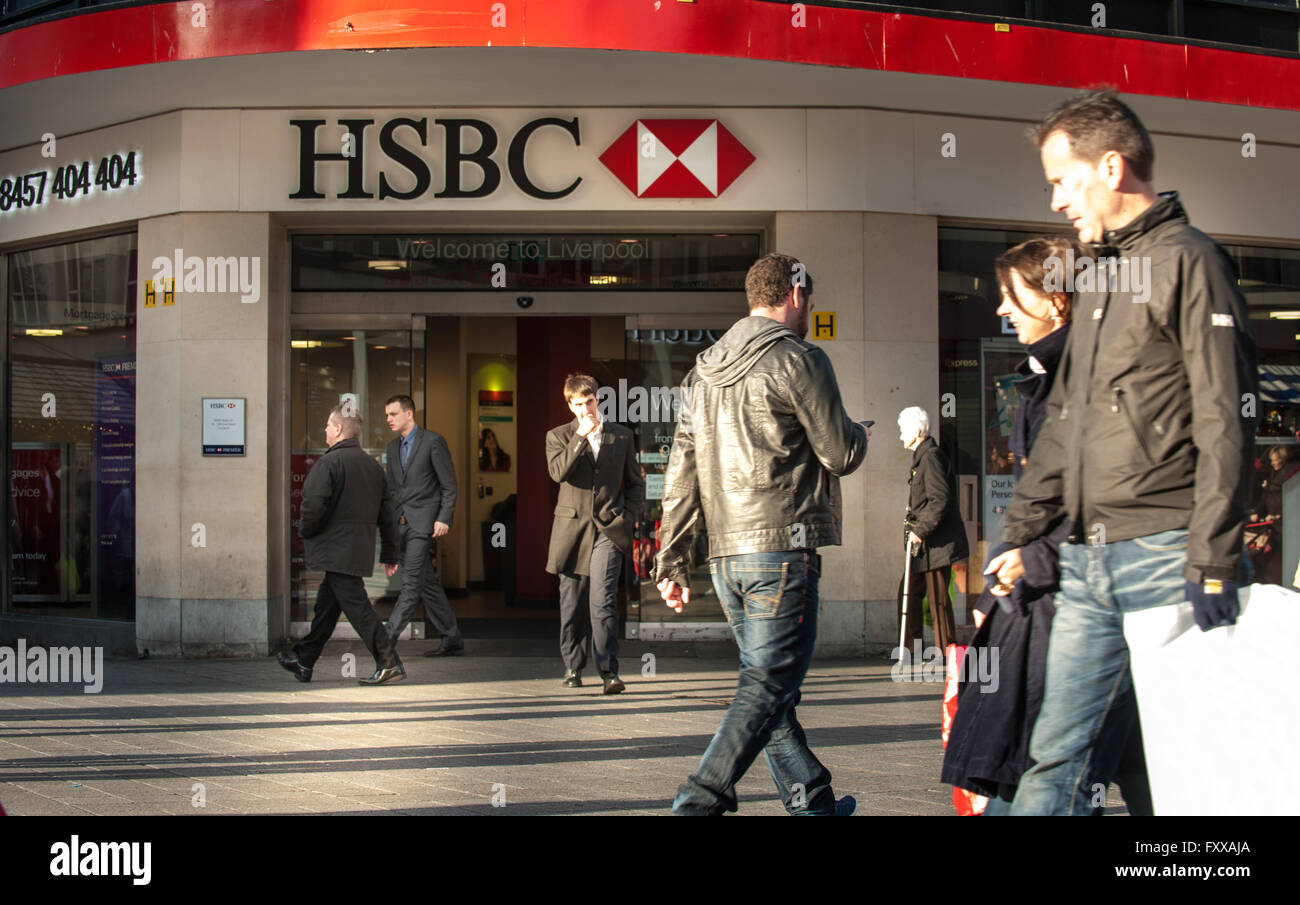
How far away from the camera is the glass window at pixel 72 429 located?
1159 cm

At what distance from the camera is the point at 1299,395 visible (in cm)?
1256

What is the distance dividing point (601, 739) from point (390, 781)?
145 cm

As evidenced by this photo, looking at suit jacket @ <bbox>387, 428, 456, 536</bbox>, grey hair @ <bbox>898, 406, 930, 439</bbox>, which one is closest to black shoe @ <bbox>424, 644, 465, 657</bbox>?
suit jacket @ <bbox>387, 428, 456, 536</bbox>

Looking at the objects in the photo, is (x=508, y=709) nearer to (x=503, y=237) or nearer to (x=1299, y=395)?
(x=503, y=237)

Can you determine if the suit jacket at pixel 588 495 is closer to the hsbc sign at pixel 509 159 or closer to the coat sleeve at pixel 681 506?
the hsbc sign at pixel 509 159

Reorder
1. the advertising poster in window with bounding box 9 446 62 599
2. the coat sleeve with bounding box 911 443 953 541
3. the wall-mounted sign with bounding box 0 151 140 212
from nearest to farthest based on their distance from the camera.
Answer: the coat sleeve with bounding box 911 443 953 541, the wall-mounted sign with bounding box 0 151 140 212, the advertising poster in window with bounding box 9 446 62 599

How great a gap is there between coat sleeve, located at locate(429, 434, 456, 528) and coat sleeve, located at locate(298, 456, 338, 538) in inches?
62.8

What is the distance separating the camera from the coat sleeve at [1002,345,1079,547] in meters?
3.48

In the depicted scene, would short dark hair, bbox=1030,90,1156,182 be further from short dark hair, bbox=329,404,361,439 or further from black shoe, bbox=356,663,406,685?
black shoe, bbox=356,663,406,685

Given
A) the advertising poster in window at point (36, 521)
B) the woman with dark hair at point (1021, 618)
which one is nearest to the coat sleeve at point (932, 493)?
the woman with dark hair at point (1021, 618)

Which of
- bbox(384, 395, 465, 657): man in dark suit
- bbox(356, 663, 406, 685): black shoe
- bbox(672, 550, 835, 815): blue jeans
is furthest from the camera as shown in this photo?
bbox(384, 395, 465, 657): man in dark suit

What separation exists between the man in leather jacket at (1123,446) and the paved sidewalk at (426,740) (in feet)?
6.81

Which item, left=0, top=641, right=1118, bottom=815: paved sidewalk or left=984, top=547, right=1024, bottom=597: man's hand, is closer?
left=984, top=547, right=1024, bottom=597: man's hand
